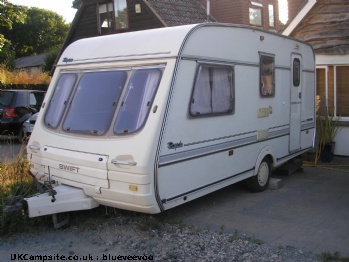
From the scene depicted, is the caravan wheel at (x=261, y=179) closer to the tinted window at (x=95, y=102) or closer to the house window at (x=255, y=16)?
the tinted window at (x=95, y=102)

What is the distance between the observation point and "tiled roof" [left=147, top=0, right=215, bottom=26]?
16.6 m

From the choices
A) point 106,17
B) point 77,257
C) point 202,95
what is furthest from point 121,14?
point 77,257

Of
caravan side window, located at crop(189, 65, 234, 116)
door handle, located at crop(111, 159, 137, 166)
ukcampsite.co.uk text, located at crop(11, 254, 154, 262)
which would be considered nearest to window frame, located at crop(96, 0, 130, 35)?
caravan side window, located at crop(189, 65, 234, 116)

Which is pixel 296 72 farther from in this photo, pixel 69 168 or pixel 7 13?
pixel 7 13

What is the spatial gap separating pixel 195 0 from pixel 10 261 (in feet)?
55.1

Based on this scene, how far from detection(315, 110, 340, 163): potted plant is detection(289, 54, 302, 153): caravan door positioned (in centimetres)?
145

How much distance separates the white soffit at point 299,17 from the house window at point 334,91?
116 cm

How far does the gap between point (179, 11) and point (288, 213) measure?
13.1m

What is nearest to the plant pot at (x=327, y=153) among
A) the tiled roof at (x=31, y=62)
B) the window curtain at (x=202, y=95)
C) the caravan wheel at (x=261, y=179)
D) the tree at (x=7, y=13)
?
the caravan wheel at (x=261, y=179)

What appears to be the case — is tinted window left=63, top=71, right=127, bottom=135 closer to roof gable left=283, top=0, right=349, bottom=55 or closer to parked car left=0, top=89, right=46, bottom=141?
roof gable left=283, top=0, right=349, bottom=55

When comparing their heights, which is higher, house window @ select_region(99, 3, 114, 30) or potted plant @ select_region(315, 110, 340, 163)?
house window @ select_region(99, 3, 114, 30)

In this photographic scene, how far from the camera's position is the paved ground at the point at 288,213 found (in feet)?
16.8

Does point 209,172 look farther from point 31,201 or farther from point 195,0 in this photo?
point 195,0

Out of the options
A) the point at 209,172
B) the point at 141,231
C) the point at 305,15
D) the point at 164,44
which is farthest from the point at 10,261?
the point at 305,15
